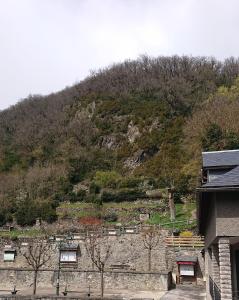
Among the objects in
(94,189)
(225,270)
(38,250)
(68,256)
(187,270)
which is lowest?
(187,270)

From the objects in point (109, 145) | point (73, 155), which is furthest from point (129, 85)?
point (73, 155)

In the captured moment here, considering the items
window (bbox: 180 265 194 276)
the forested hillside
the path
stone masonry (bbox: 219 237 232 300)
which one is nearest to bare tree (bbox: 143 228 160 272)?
window (bbox: 180 265 194 276)

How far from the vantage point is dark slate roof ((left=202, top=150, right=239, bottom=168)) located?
14875 millimetres

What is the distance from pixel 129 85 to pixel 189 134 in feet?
113

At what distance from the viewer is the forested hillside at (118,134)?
146 ft

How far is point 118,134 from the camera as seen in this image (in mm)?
65562

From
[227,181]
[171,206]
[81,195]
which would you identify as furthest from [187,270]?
[81,195]

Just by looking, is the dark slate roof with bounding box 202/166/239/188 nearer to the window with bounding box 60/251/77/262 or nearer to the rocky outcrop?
the window with bounding box 60/251/77/262

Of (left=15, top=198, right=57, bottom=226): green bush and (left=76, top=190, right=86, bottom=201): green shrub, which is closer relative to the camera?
(left=15, top=198, right=57, bottom=226): green bush

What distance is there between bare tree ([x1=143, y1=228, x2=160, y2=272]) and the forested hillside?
11450 millimetres

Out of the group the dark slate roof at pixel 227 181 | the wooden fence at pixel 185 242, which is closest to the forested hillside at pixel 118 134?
the wooden fence at pixel 185 242

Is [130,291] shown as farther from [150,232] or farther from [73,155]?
[73,155]

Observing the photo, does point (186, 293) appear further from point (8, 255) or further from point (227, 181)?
point (8, 255)

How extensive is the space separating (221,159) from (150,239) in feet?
43.4
